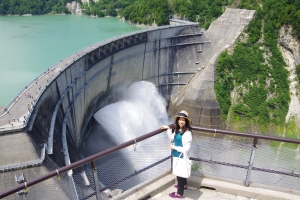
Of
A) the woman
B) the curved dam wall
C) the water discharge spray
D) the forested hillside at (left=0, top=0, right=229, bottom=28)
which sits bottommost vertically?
the water discharge spray

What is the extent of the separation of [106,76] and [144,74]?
3.67 m

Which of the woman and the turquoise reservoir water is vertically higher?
the woman

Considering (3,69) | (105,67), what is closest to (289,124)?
(105,67)

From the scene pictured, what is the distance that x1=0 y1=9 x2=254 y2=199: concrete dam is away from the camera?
10.6 m

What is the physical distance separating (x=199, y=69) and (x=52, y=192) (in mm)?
17550

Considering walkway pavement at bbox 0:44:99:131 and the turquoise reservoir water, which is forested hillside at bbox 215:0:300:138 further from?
the turquoise reservoir water

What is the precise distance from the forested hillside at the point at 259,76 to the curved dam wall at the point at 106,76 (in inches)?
96.6

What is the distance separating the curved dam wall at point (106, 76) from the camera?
8.91m

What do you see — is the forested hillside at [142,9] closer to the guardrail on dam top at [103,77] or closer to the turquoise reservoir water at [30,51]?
the turquoise reservoir water at [30,51]

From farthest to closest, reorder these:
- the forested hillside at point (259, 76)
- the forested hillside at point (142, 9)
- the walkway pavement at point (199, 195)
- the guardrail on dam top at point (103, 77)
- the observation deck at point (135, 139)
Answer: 1. the forested hillside at point (142, 9)
2. the forested hillside at point (259, 76)
3. the guardrail on dam top at point (103, 77)
4. the observation deck at point (135, 139)
5. the walkway pavement at point (199, 195)

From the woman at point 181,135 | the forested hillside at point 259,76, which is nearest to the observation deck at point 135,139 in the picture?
the woman at point 181,135

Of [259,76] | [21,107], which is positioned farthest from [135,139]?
[259,76]

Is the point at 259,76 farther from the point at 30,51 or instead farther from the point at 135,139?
the point at 30,51

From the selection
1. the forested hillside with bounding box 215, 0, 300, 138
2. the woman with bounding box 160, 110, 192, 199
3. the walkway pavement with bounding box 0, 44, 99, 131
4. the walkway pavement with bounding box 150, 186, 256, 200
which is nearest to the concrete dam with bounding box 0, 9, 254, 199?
the walkway pavement with bounding box 0, 44, 99, 131
